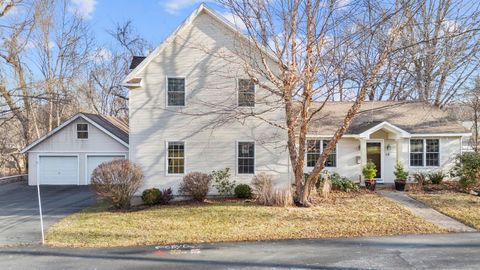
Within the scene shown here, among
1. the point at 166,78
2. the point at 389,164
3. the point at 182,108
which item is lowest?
the point at 389,164

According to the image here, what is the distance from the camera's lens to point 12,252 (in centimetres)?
874

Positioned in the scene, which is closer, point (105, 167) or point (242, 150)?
point (105, 167)

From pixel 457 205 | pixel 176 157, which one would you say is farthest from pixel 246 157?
pixel 457 205

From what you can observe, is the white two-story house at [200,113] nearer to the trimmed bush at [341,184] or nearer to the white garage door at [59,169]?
the trimmed bush at [341,184]

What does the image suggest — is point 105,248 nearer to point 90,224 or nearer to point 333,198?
point 90,224

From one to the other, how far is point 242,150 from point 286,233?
659 centimetres

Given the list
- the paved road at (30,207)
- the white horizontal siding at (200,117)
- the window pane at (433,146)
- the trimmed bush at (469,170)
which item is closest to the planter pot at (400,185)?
the trimmed bush at (469,170)

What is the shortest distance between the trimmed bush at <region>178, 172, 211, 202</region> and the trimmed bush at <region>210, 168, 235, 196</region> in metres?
0.89

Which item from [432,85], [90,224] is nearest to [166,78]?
[90,224]

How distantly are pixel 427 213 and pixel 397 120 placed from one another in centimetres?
896

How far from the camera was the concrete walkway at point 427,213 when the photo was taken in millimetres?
10500

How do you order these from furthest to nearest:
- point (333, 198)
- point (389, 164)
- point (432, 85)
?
point (432, 85) → point (389, 164) → point (333, 198)

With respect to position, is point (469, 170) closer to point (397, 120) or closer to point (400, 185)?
point (400, 185)

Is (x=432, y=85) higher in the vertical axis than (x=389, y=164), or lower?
higher
